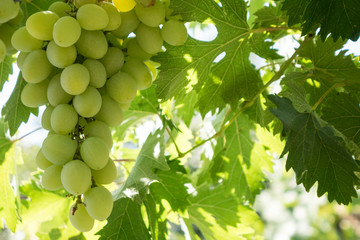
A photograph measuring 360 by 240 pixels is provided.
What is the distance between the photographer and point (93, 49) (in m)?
0.58

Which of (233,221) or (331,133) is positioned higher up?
(331,133)

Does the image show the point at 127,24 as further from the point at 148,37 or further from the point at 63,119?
the point at 63,119

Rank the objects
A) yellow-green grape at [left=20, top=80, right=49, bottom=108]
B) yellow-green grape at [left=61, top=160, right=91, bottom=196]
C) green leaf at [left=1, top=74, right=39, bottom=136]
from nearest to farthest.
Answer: yellow-green grape at [left=61, top=160, right=91, bottom=196], yellow-green grape at [left=20, top=80, right=49, bottom=108], green leaf at [left=1, top=74, right=39, bottom=136]

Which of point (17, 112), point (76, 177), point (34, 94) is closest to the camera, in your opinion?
point (76, 177)

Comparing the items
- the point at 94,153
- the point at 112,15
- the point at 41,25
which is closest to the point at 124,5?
the point at 112,15

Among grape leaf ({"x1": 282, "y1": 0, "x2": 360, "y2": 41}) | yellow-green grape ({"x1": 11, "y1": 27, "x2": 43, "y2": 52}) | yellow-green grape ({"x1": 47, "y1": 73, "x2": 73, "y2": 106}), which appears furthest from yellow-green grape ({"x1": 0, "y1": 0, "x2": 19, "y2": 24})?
grape leaf ({"x1": 282, "y1": 0, "x2": 360, "y2": 41})

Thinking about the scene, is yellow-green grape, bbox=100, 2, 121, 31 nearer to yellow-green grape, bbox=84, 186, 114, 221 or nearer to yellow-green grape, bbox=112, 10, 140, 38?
yellow-green grape, bbox=112, 10, 140, 38

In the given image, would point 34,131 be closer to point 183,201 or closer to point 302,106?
point 183,201

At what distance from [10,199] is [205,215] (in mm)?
533

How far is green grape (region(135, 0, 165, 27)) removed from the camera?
0.62 meters

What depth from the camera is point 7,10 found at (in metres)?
0.63

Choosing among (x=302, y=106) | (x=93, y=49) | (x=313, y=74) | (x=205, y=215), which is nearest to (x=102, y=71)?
(x=93, y=49)

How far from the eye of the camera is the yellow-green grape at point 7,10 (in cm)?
62

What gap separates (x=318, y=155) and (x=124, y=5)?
1.30 ft
